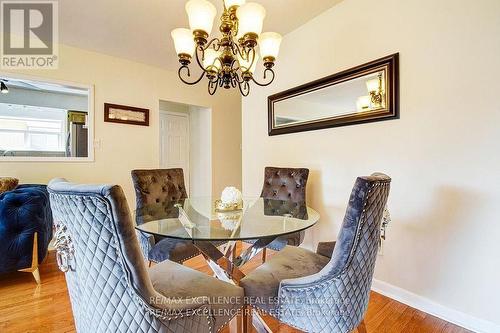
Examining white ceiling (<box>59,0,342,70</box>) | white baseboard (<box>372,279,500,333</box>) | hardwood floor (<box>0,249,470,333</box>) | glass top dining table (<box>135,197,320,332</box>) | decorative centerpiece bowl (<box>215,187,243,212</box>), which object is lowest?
hardwood floor (<box>0,249,470,333</box>)

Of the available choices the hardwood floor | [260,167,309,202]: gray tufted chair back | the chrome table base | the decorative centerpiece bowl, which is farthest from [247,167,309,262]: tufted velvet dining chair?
the hardwood floor

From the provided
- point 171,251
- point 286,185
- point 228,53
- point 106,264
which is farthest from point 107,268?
point 286,185

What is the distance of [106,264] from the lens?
28.5 inches

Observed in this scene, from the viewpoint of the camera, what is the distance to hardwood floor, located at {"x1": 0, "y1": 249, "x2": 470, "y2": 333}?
1.50 metres

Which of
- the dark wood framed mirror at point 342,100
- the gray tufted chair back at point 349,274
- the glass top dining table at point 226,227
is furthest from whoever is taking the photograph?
the dark wood framed mirror at point 342,100

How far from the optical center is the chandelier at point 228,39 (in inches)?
57.0

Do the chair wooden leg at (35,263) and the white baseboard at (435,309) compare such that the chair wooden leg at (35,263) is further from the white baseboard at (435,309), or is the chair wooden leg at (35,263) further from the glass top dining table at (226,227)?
the white baseboard at (435,309)

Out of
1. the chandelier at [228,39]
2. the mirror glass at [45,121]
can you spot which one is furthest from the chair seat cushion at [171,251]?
the mirror glass at [45,121]

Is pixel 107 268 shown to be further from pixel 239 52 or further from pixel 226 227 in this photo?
pixel 239 52

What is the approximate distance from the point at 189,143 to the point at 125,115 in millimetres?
1665

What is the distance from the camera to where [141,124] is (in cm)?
351

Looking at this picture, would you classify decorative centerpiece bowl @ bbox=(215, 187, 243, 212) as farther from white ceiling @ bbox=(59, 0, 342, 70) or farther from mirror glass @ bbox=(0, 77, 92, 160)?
mirror glass @ bbox=(0, 77, 92, 160)

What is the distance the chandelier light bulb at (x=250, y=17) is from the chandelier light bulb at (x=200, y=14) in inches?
7.2

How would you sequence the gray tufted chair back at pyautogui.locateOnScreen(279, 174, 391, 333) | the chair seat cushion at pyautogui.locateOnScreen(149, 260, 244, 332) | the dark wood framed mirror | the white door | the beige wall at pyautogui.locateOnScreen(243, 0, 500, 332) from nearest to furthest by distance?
the gray tufted chair back at pyautogui.locateOnScreen(279, 174, 391, 333), the chair seat cushion at pyautogui.locateOnScreen(149, 260, 244, 332), the beige wall at pyautogui.locateOnScreen(243, 0, 500, 332), the dark wood framed mirror, the white door
